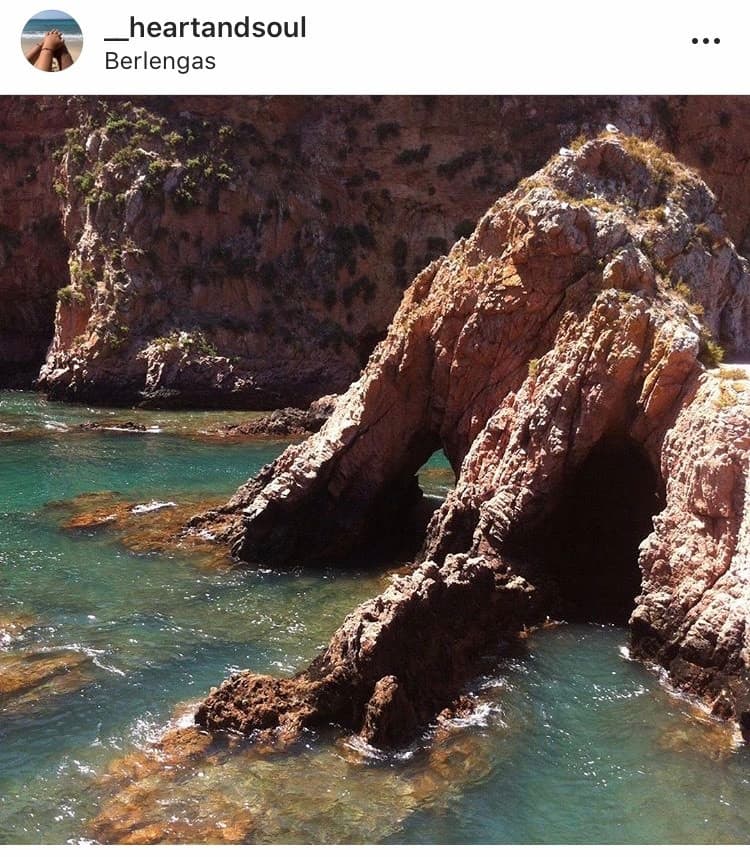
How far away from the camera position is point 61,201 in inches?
2334

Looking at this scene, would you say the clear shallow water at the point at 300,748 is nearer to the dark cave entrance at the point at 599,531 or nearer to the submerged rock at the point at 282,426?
the dark cave entrance at the point at 599,531

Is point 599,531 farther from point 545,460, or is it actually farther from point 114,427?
point 114,427

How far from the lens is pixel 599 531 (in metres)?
18.7

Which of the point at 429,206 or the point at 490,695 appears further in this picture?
the point at 429,206

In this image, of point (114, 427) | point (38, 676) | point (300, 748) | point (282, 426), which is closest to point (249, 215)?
point (114, 427)

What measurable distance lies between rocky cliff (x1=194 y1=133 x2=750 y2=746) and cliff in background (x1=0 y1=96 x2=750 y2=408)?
3213cm

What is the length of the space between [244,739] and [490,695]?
12.9 ft

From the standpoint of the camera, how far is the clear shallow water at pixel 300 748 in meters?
10.4

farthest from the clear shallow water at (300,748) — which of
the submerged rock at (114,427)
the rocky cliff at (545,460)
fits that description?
the submerged rock at (114,427)
